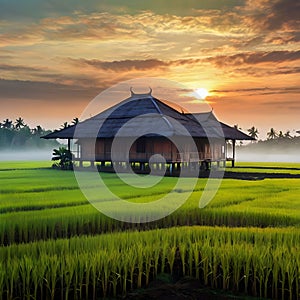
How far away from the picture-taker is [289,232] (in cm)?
887

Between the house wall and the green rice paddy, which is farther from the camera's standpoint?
the house wall

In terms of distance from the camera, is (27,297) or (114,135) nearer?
(27,297)

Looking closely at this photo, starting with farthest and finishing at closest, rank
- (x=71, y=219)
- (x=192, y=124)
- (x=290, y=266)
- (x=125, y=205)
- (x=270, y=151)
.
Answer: (x=270, y=151), (x=192, y=124), (x=125, y=205), (x=71, y=219), (x=290, y=266)

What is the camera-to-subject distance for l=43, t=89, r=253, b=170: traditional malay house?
3155 centimetres

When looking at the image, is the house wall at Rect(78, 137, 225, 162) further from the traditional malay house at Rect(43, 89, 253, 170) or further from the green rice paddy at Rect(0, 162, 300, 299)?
A: the green rice paddy at Rect(0, 162, 300, 299)

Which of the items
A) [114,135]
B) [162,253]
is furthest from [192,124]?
[162,253]

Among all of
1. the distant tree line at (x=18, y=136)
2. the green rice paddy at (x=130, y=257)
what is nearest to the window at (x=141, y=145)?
the green rice paddy at (x=130, y=257)

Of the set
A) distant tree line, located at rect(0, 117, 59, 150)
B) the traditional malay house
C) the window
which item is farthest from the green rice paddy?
distant tree line, located at rect(0, 117, 59, 150)

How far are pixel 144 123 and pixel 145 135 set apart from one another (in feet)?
5.44

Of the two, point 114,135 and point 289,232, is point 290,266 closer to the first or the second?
point 289,232

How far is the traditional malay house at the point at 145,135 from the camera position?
3155cm

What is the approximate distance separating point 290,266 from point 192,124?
29.8 metres

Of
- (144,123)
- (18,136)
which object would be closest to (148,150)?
(144,123)

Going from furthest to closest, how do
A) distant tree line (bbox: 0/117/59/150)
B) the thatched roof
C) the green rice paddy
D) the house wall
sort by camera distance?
distant tree line (bbox: 0/117/59/150) → the house wall → the thatched roof → the green rice paddy
